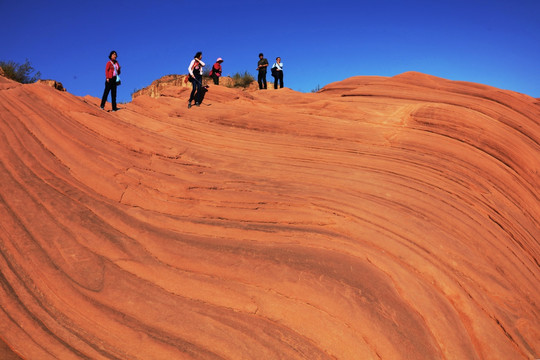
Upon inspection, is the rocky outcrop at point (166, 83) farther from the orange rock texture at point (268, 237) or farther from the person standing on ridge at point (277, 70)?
the orange rock texture at point (268, 237)

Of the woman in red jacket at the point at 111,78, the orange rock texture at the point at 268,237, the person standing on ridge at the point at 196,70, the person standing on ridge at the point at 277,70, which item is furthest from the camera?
the person standing on ridge at the point at 277,70

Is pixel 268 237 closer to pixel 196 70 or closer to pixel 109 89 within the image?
pixel 109 89

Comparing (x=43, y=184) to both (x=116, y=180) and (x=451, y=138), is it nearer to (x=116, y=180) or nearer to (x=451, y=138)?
(x=116, y=180)

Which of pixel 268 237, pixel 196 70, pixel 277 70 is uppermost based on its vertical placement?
pixel 277 70

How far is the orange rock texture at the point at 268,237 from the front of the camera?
133 inches

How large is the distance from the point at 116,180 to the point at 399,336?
15.5ft

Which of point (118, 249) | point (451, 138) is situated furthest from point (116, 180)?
point (451, 138)

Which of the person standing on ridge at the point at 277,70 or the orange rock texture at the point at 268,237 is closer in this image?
the orange rock texture at the point at 268,237

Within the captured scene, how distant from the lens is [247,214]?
4930 mm

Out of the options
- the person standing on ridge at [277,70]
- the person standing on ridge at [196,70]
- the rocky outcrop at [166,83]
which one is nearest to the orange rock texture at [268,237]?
the person standing on ridge at [196,70]

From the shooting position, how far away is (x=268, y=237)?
4.47 metres

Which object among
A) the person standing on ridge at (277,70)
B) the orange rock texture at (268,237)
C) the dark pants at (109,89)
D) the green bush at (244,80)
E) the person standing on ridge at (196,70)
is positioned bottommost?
the orange rock texture at (268,237)

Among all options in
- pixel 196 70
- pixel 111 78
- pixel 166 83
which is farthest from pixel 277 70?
pixel 166 83

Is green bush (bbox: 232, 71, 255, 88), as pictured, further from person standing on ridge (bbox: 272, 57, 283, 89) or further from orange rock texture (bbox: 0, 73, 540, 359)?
orange rock texture (bbox: 0, 73, 540, 359)
